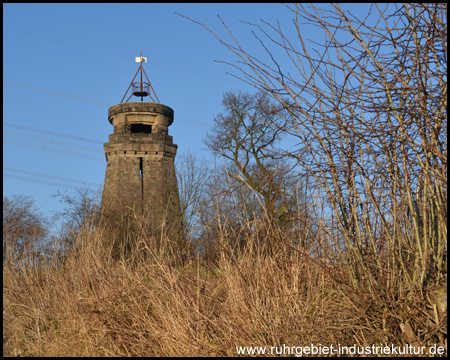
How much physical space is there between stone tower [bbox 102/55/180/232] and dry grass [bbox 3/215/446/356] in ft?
42.2

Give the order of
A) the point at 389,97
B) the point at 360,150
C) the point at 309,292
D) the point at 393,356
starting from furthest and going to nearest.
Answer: the point at 309,292 → the point at 360,150 → the point at 389,97 → the point at 393,356

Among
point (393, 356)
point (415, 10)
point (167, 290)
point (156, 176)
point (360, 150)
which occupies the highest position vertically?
point (156, 176)

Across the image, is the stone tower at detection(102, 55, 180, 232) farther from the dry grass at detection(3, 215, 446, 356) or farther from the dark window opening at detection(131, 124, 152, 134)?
the dry grass at detection(3, 215, 446, 356)

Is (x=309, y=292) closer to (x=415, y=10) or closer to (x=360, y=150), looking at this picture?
(x=360, y=150)

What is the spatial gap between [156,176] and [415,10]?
1615 cm

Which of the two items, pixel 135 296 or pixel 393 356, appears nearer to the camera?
pixel 393 356

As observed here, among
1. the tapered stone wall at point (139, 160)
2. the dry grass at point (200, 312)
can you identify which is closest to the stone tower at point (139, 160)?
the tapered stone wall at point (139, 160)

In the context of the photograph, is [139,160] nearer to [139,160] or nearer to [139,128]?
[139,160]

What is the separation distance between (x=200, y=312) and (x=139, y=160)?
15237mm

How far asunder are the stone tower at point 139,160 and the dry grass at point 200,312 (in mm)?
12852

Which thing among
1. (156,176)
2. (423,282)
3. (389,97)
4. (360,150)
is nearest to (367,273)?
(423,282)

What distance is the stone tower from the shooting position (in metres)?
18.8

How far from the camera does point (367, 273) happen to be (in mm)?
3623

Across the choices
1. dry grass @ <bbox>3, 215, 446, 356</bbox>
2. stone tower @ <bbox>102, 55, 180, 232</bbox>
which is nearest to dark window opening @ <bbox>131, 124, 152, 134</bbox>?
stone tower @ <bbox>102, 55, 180, 232</bbox>
